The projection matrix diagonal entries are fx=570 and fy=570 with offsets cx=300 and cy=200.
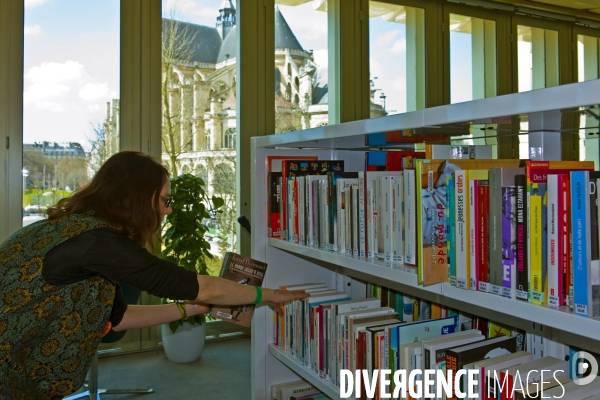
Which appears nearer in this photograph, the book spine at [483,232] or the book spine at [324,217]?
the book spine at [483,232]

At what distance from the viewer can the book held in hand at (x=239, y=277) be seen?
2025mm

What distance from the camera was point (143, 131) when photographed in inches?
165

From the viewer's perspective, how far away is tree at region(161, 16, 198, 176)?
4.36 metres

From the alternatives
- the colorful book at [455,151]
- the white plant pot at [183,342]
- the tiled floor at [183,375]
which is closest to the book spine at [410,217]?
the colorful book at [455,151]

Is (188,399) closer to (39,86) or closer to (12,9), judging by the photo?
(39,86)

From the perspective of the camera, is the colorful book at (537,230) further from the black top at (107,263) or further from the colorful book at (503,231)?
the black top at (107,263)

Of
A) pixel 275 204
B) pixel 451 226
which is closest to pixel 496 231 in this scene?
pixel 451 226

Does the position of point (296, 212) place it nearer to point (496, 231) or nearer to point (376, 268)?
point (376, 268)

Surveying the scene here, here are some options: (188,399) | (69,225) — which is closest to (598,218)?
(69,225)

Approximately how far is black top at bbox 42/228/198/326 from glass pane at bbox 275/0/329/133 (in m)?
3.13

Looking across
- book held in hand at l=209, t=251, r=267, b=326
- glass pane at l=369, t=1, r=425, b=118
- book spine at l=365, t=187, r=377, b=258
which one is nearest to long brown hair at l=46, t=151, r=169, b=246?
book held in hand at l=209, t=251, r=267, b=326

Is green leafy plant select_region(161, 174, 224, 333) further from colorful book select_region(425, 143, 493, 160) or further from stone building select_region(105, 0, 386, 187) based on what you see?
colorful book select_region(425, 143, 493, 160)

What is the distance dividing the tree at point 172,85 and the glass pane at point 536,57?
341 centimetres

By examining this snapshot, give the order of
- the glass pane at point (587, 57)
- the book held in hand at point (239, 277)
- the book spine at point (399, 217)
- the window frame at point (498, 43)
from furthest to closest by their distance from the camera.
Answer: the glass pane at point (587, 57), the window frame at point (498, 43), the book held in hand at point (239, 277), the book spine at point (399, 217)
